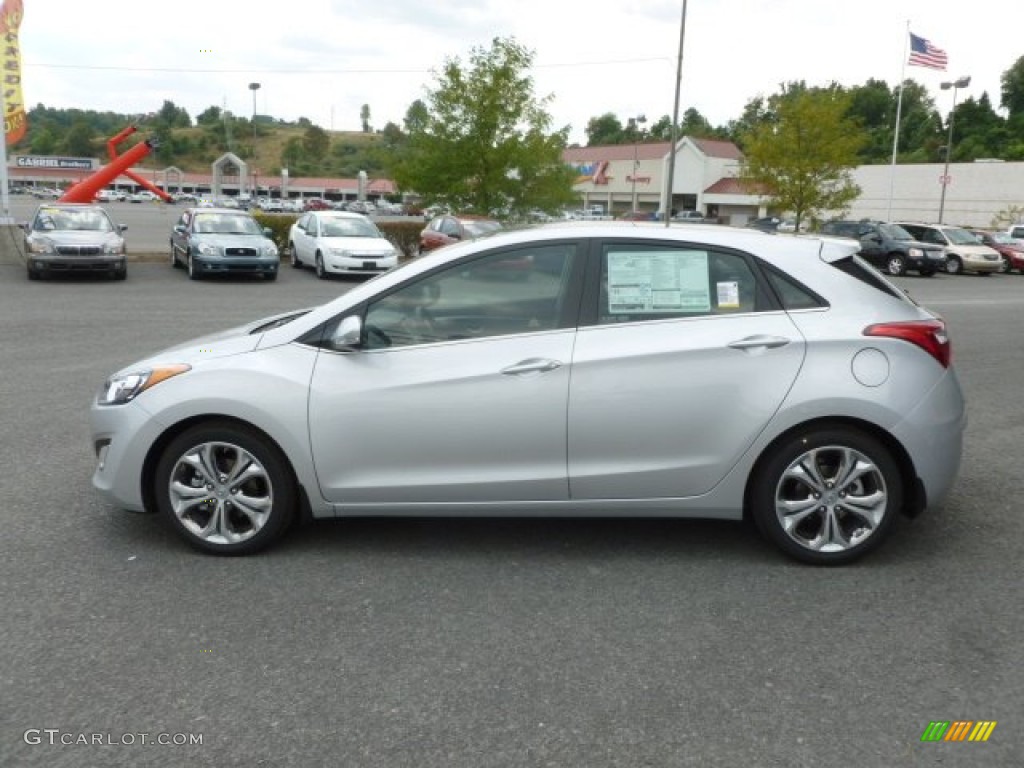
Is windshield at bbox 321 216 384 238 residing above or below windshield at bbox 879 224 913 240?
below

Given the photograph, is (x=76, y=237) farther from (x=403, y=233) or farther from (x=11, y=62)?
(x=11, y=62)

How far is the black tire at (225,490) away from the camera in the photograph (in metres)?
4.24

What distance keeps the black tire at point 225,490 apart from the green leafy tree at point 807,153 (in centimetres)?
3602

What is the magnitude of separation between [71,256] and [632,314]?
650 inches

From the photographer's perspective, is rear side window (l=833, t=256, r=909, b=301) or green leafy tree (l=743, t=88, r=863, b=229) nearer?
rear side window (l=833, t=256, r=909, b=301)

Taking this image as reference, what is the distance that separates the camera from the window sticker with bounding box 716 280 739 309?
4.28m

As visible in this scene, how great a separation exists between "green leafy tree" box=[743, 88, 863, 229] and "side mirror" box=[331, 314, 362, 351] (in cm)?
3573

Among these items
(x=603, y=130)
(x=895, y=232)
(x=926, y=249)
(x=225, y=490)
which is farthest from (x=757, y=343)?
(x=603, y=130)

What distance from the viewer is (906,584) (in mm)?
4109

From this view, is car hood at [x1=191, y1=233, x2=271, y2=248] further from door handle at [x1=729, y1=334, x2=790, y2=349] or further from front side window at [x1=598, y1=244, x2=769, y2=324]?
door handle at [x1=729, y1=334, x2=790, y2=349]

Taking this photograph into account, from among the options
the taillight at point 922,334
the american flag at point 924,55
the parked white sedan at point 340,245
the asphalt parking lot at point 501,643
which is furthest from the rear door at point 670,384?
the american flag at point 924,55

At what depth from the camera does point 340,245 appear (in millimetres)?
20703

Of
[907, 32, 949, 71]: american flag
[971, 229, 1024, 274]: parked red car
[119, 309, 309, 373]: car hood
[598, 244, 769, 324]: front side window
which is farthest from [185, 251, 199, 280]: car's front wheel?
[907, 32, 949, 71]: american flag

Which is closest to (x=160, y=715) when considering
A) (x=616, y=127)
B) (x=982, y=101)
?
(x=982, y=101)
